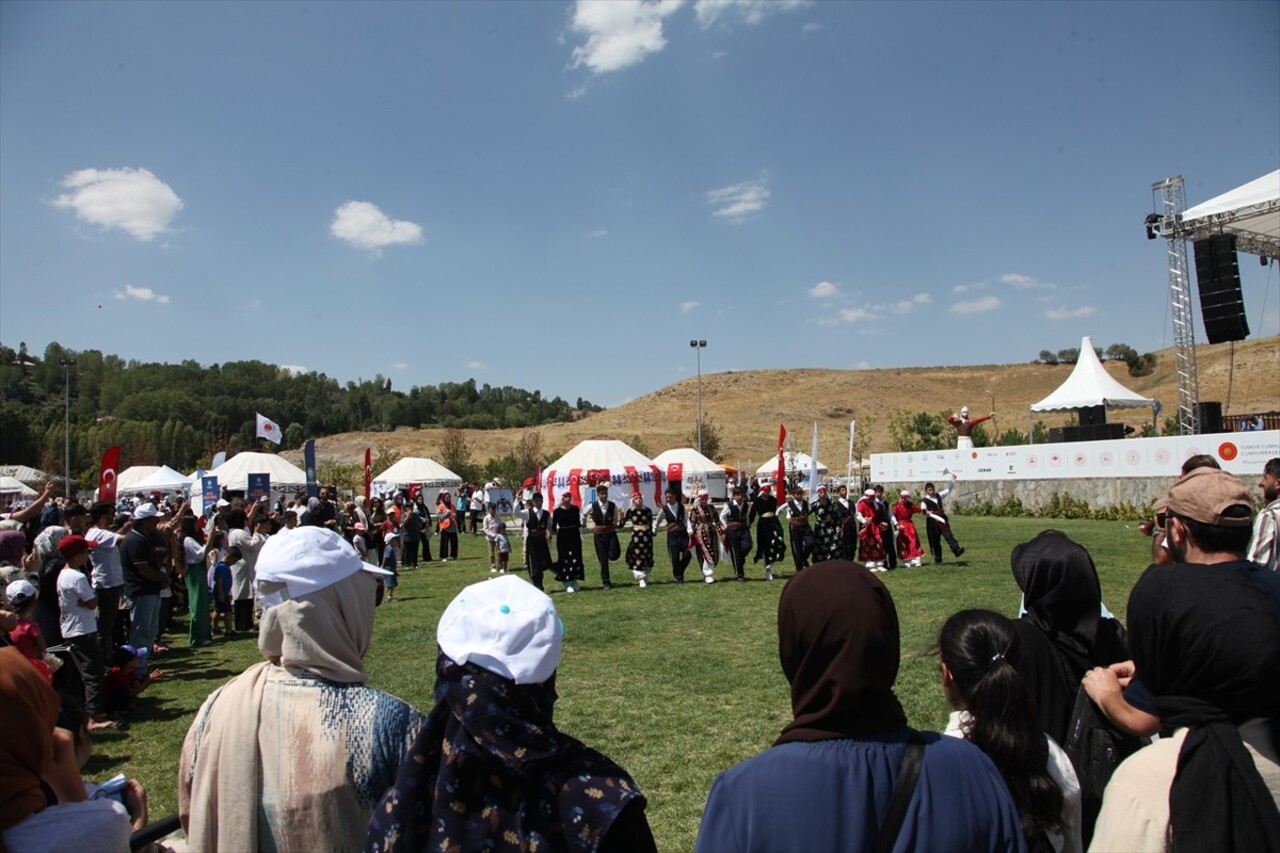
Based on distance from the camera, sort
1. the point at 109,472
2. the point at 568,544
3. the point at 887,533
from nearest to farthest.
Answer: the point at 109,472, the point at 568,544, the point at 887,533

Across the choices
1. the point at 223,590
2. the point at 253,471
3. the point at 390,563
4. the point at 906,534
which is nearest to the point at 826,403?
the point at 253,471

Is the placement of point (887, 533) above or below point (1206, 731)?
below

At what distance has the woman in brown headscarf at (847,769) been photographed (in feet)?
5.50

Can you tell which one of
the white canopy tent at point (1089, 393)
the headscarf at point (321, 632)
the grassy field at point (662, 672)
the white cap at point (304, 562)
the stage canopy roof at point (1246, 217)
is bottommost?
the grassy field at point (662, 672)

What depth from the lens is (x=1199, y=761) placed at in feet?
6.23

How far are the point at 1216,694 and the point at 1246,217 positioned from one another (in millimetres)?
26867

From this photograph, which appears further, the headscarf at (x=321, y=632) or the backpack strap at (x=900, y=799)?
the headscarf at (x=321, y=632)

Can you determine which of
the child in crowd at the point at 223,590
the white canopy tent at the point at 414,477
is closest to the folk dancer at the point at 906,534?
the child in crowd at the point at 223,590

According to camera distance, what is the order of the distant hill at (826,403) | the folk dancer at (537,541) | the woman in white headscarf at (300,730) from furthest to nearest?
the distant hill at (826,403)
the folk dancer at (537,541)
the woman in white headscarf at (300,730)

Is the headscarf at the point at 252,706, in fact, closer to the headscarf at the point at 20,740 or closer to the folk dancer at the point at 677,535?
the headscarf at the point at 20,740

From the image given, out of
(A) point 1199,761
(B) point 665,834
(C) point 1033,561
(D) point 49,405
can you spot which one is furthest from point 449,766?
(D) point 49,405

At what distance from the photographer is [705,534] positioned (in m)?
16.1

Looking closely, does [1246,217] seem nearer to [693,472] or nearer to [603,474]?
[693,472]

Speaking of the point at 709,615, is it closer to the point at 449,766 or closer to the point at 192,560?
the point at 192,560
